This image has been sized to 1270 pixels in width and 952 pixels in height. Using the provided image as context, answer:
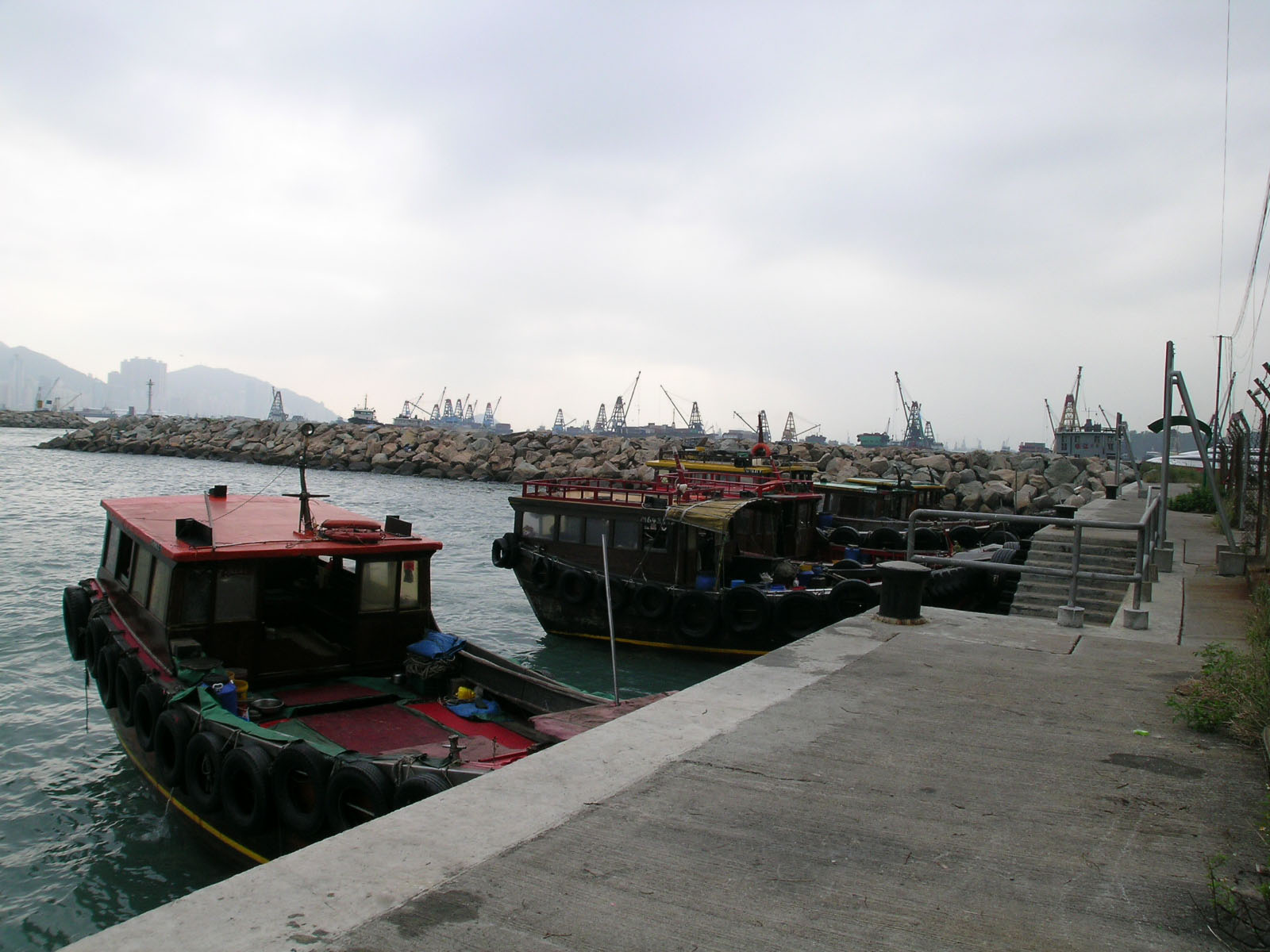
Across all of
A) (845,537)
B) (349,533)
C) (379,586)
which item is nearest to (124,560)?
(349,533)

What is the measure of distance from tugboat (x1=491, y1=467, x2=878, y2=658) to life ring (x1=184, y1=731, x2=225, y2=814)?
23.8ft

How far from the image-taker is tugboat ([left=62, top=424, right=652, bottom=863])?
5922mm

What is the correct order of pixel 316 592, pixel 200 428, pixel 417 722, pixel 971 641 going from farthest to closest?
1. pixel 200 428
2. pixel 316 592
3. pixel 417 722
4. pixel 971 641

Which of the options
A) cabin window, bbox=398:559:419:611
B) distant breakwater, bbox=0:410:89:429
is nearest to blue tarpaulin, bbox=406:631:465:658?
cabin window, bbox=398:559:419:611

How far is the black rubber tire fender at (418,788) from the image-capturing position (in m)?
5.25

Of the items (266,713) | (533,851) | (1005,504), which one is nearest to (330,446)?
(1005,504)

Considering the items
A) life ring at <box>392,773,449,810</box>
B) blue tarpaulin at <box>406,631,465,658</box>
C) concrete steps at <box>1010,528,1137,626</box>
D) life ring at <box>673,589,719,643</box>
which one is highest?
concrete steps at <box>1010,528,1137,626</box>

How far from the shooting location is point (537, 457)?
60812 mm

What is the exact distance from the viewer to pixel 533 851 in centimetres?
327

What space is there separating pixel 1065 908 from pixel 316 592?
27.6ft

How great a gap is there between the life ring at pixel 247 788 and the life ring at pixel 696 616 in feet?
29.3

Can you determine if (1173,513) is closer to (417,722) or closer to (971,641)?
(971,641)

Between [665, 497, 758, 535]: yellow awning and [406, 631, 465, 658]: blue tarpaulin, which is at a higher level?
[665, 497, 758, 535]: yellow awning

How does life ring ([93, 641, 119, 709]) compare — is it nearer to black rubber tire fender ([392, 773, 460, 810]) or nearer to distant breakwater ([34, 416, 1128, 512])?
black rubber tire fender ([392, 773, 460, 810])
